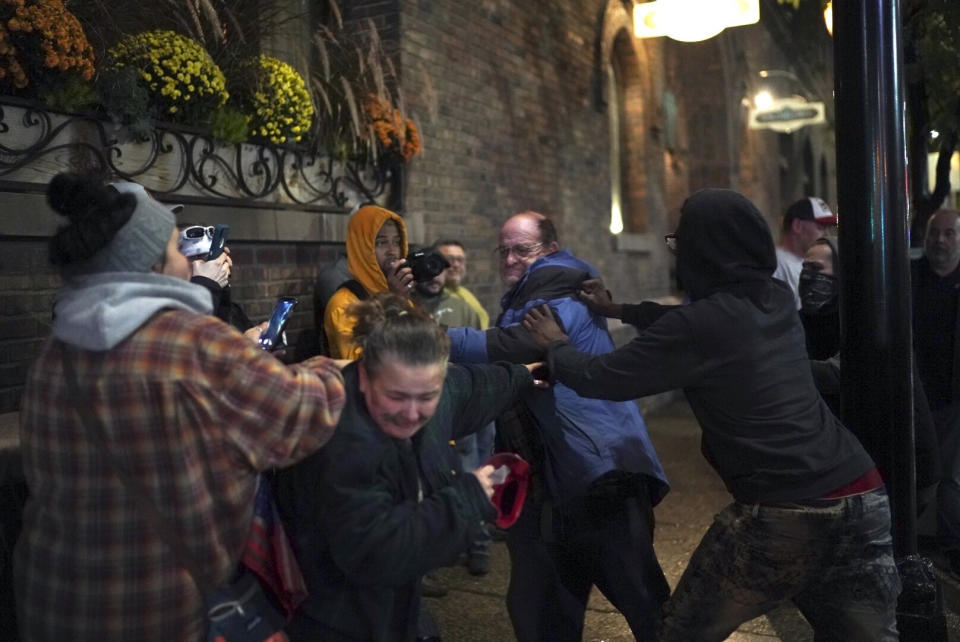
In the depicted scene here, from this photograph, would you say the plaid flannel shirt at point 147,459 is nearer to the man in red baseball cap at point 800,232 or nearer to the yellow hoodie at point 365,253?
the yellow hoodie at point 365,253

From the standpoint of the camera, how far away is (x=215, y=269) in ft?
11.1

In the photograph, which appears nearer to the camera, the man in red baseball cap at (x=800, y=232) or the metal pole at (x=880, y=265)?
the metal pole at (x=880, y=265)

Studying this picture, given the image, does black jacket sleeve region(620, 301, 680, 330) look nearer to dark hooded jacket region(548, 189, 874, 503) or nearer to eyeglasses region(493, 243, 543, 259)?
eyeglasses region(493, 243, 543, 259)

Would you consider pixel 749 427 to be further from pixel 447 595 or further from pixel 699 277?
pixel 447 595

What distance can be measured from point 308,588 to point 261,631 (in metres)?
0.15

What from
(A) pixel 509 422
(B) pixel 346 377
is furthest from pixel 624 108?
(B) pixel 346 377

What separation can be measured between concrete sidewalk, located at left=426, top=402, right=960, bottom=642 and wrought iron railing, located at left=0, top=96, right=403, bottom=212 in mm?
2337

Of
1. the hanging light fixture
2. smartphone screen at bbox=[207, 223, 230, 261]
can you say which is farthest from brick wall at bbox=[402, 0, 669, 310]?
smartphone screen at bbox=[207, 223, 230, 261]

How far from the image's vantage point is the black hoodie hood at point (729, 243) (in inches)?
97.3

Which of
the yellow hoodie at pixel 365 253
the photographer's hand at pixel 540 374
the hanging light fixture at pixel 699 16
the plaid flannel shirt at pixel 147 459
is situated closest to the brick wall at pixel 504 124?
Result: the hanging light fixture at pixel 699 16

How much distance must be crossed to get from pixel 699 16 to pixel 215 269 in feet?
14.4

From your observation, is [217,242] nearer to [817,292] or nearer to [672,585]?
[817,292]

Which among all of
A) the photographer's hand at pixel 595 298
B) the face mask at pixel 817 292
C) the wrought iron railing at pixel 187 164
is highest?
the wrought iron railing at pixel 187 164

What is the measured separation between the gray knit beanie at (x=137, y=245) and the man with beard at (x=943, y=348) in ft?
12.9
